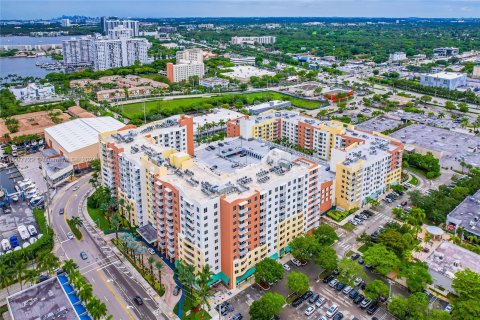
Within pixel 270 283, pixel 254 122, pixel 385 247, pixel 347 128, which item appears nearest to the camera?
pixel 270 283

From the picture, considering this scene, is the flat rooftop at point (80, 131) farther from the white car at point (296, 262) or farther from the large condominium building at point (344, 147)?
the white car at point (296, 262)

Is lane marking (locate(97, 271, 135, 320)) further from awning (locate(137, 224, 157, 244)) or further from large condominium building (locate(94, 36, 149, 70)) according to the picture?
large condominium building (locate(94, 36, 149, 70))

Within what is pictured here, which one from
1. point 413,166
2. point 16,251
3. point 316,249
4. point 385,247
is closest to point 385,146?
point 413,166

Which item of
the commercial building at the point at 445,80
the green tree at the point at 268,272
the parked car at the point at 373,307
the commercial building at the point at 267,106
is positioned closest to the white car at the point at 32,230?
the green tree at the point at 268,272

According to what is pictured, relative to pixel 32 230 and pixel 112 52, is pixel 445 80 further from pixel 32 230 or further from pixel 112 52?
pixel 112 52

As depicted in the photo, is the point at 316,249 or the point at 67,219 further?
the point at 67,219

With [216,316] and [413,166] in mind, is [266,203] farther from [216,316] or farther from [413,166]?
[413,166]

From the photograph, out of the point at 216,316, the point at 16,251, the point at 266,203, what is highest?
the point at 266,203

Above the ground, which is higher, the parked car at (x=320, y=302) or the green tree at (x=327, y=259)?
the green tree at (x=327, y=259)
